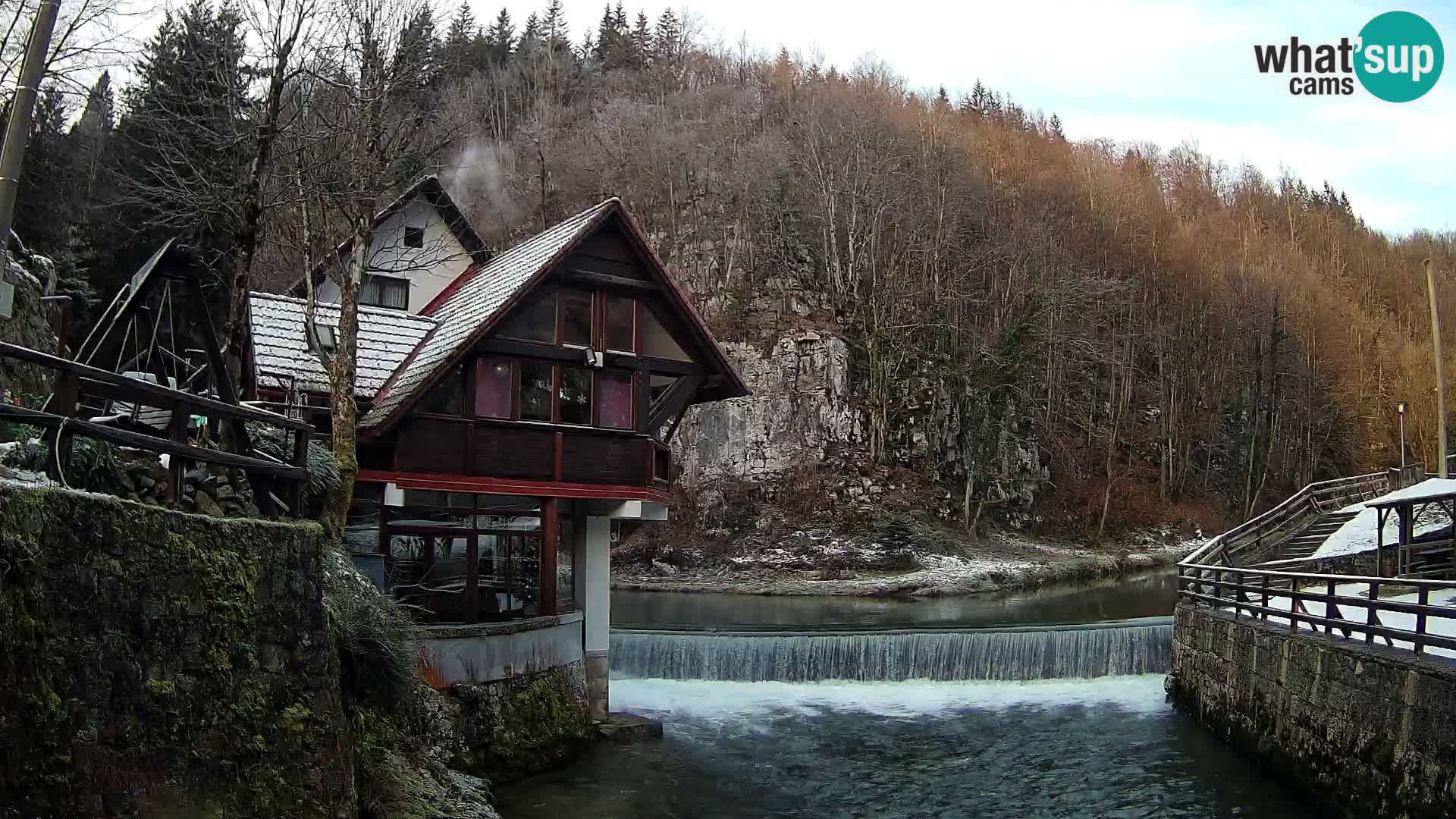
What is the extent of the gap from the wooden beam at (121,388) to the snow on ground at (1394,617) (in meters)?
13.8

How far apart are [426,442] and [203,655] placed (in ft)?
31.0

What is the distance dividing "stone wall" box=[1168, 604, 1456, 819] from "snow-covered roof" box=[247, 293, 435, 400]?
1502cm

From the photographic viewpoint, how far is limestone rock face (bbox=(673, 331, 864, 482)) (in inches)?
2079

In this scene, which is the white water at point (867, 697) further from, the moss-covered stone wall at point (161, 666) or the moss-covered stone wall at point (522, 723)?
the moss-covered stone wall at point (161, 666)

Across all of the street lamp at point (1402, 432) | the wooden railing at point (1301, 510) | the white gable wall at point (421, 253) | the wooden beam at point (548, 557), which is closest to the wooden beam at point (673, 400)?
the wooden beam at point (548, 557)

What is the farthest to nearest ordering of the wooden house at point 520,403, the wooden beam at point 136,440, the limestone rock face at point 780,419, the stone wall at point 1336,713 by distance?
the limestone rock face at point 780,419 → the wooden house at point 520,403 → the stone wall at point 1336,713 → the wooden beam at point 136,440

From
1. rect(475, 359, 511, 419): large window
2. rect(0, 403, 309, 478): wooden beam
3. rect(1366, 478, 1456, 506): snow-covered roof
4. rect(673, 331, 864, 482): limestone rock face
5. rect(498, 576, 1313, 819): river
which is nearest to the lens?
rect(0, 403, 309, 478): wooden beam

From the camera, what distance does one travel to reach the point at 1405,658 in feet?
46.6

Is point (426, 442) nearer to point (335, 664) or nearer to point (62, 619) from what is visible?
point (335, 664)

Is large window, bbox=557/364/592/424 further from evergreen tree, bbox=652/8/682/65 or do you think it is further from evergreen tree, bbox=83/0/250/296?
evergreen tree, bbox=652/8/682/65

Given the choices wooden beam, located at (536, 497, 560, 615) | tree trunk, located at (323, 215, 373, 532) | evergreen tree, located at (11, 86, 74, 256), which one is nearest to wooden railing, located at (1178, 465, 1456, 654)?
wooden beam, located at (536, 497, 560, 615)

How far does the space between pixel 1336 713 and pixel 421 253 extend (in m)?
23.6

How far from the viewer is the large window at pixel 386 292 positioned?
2889cm

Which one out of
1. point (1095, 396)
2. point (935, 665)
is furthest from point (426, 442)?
point (1095, 396)
